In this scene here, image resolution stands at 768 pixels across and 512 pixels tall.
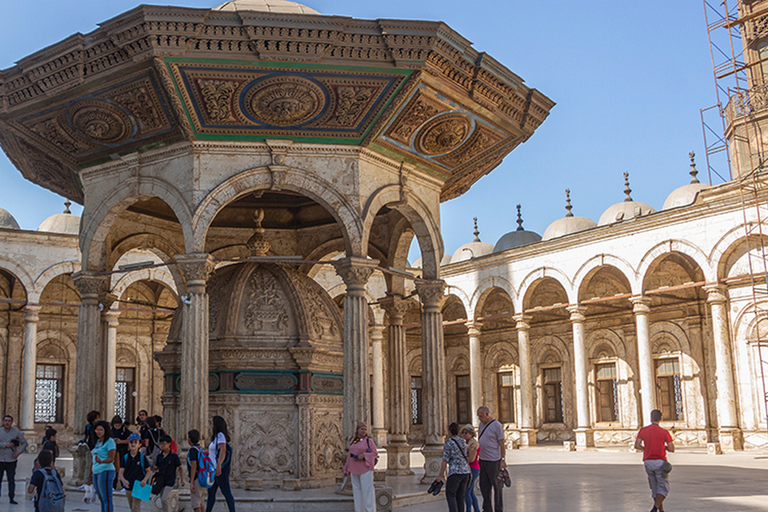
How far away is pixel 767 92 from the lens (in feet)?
72.6

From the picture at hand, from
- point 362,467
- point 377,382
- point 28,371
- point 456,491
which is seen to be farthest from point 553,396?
point 456,491

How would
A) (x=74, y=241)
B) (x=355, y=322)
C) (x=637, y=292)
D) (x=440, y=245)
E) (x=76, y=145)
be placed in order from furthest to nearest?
(x=74, y=241) → (x=637, y=292) → (x=440, y=245) → (x=76, y=145) → (x=355, y=322)

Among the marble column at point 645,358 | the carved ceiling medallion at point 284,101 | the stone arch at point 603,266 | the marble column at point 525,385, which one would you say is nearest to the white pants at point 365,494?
the carved ceiling medallion at point 284,101

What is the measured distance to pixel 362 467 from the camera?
7.17 meters

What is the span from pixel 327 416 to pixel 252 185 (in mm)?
3115

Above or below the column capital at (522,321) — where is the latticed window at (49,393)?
below

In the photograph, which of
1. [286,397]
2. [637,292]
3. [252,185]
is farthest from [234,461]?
[637,292]

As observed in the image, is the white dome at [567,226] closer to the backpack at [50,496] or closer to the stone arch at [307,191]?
the stone arch at [307,191]

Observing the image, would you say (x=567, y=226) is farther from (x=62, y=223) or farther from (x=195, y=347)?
(x=195, y=347)

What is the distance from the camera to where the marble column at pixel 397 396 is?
10.8m

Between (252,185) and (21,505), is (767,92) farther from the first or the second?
(21,505)

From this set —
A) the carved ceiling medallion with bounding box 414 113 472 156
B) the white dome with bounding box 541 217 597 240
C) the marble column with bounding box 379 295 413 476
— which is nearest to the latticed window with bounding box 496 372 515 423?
the white dome with bounding box 541 217 597 240

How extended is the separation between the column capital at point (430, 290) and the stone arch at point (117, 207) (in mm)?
3221

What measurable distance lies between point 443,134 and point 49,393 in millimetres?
18285
